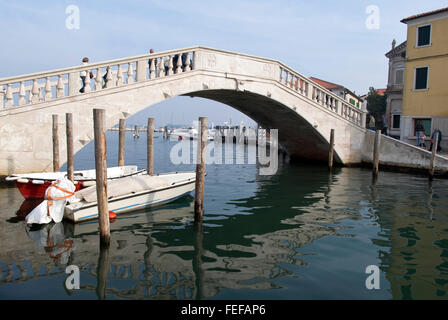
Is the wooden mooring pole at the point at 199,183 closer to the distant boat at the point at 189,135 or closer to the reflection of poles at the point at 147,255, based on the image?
the reflection of poles at the point at 147,255

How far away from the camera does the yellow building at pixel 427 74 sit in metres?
16.5

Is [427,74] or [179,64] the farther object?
[427,74]

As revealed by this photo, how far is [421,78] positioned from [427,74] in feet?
1.05

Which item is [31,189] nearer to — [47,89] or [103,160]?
[47,89]

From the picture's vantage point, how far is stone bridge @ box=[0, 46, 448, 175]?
8664 mm

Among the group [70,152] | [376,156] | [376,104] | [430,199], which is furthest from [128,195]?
[376,104]

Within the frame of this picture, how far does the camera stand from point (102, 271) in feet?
15.2

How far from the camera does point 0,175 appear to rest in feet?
28.3

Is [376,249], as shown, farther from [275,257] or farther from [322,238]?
[275,257]

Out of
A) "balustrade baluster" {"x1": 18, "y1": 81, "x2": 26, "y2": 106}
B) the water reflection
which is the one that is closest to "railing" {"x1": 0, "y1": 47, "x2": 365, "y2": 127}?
"balustrade baluster" {"x1": 18, "y1": 81, "x2": 26, "y2": 106}

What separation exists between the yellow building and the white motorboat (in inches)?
537

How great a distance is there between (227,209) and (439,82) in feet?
45.7

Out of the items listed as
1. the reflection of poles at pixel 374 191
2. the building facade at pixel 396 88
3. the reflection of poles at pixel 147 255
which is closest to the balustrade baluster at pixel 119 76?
the reflection of poles at pixel 147 255

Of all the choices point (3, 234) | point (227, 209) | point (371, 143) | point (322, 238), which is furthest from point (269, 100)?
point (3, 234)
